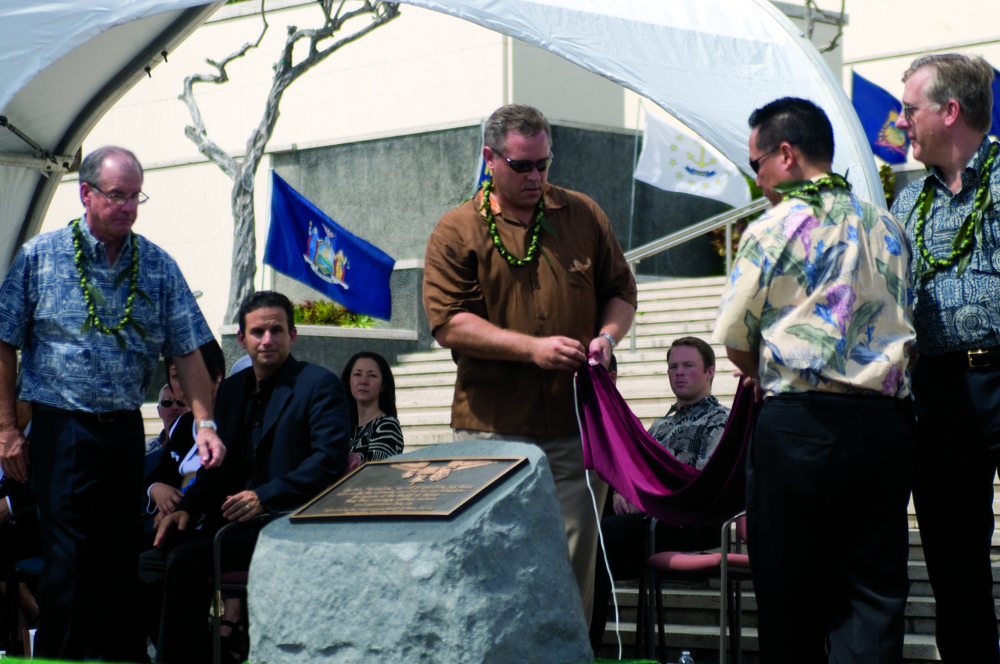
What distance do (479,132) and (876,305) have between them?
11.3 meters

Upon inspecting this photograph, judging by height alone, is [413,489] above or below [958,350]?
below

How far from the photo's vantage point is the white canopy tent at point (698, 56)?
5.20 m

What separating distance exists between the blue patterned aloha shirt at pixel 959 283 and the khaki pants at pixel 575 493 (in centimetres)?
132

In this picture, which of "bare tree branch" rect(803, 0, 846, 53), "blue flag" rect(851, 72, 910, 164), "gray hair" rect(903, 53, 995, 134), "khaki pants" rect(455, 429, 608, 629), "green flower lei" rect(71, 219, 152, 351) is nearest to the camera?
"gray hair" rect(903, 53, 995, 134)

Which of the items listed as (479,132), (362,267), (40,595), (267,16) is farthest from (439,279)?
(267,16)

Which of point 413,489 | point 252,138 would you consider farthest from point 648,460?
point 252,138

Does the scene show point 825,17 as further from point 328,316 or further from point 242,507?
point 242,507

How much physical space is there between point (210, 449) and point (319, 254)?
7455 mm

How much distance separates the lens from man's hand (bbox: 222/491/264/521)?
203 inches

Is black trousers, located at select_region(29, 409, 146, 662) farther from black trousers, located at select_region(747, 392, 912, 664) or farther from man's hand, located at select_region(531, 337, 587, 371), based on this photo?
black trousers, located at select_region(747, 392, 912, 664)

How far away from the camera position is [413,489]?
4.07m

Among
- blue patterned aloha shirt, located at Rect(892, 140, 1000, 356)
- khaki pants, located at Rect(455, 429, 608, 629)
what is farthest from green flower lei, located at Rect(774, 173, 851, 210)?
khaki pants, located at Rect(455, 429, 608, 629)

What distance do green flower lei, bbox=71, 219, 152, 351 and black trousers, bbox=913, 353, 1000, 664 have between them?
10.0 feet

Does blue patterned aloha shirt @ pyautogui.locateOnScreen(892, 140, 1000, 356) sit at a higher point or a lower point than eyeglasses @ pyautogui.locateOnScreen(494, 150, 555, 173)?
lower
